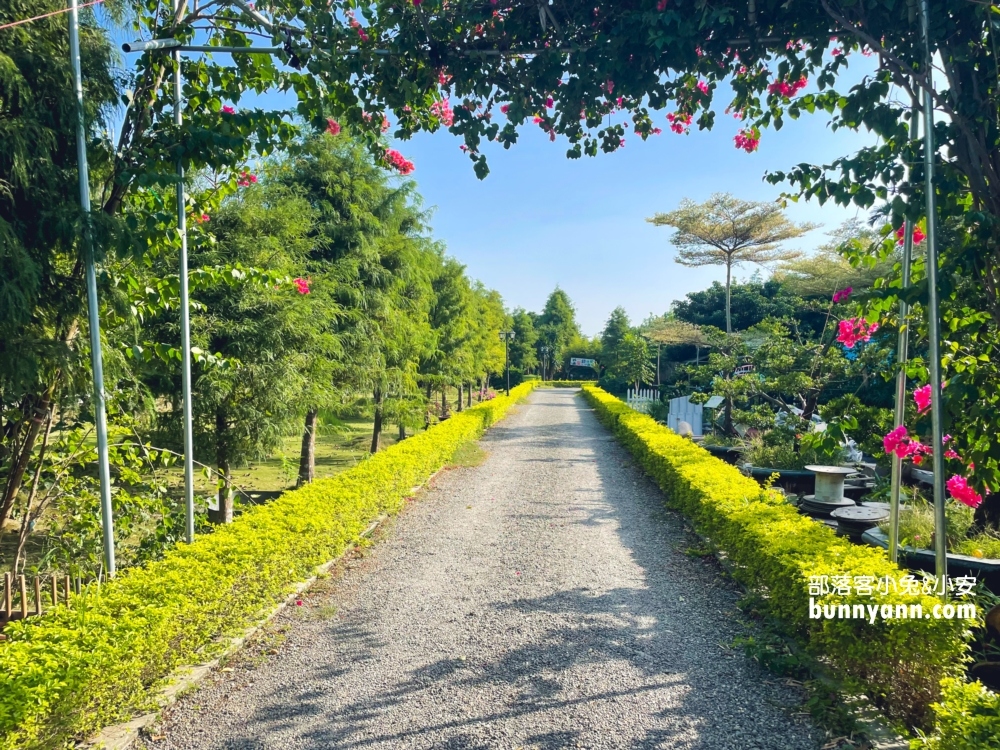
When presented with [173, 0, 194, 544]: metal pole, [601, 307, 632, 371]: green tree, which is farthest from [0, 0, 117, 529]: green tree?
[601, 307, 632, 371]: green tree

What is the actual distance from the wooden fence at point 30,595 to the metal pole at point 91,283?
747mm

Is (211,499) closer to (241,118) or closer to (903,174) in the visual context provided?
(241,118)

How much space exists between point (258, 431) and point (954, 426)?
637cm

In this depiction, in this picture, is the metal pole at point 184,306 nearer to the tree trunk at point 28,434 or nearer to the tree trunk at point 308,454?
the tree trunk at point 28,434

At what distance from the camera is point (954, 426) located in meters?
3.12

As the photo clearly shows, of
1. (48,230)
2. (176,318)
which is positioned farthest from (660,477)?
(48,230)

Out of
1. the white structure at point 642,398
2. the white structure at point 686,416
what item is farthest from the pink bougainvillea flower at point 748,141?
the white structure at point 642,398

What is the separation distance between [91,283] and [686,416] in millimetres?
15280

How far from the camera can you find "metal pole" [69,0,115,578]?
305 centimetres

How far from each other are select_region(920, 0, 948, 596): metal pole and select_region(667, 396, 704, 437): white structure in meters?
10.2

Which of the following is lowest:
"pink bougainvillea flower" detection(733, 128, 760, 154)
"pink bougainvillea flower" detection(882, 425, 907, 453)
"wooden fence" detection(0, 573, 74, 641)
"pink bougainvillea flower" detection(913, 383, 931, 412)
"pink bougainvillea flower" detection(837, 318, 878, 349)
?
"wooden fence" detection(0, 573, 74, 641)

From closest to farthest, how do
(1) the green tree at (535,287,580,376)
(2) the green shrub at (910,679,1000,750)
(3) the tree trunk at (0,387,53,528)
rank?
(2) the green shrub at (910,679,1000,750) → (3) the tree trunk at (0,387,53,528) → (1) the green tree at (535,287,580,376)

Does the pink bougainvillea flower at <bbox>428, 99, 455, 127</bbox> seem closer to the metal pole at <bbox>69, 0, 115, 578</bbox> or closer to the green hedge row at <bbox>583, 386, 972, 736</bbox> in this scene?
the metal pole at <bbox>69, 0, 115, 578</bbox>

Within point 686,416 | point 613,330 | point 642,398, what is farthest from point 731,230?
point 613,330
